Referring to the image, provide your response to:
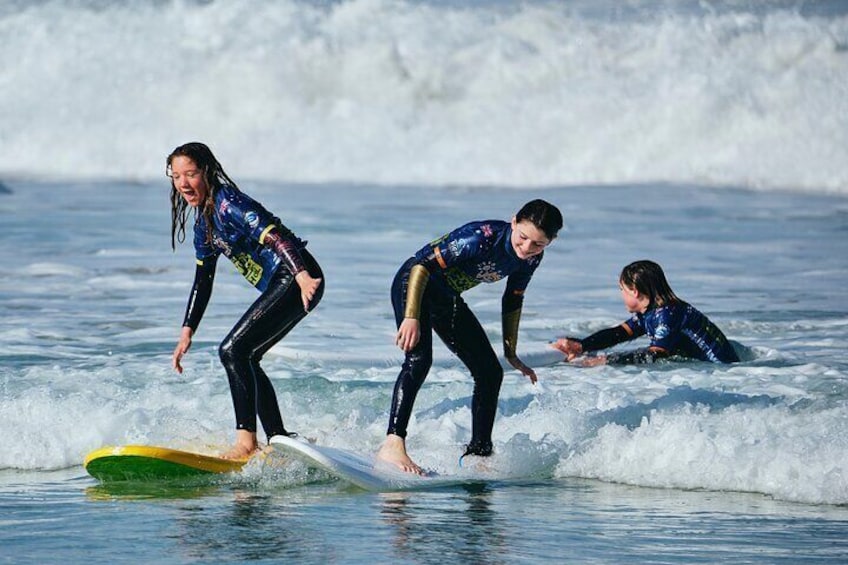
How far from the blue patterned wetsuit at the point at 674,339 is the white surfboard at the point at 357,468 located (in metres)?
3.04

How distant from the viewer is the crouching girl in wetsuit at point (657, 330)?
9477mm

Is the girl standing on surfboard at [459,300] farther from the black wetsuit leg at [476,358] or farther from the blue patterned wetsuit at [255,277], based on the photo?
the blue patterned wetsuit at [255,277]

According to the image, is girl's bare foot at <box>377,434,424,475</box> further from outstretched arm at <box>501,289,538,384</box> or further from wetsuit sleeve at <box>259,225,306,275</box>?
wetsuit sleeve at <box>259,225,306,275</box>

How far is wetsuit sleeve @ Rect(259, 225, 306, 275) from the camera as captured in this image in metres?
6.43

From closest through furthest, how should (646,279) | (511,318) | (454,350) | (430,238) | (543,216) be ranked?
(543,216) → (454,350) → (511,318) → (646,279) → (430,238)

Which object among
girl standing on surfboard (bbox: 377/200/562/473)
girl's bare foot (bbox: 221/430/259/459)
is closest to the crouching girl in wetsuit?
girl standing on surfboard (bbox: 377/200/562/473)

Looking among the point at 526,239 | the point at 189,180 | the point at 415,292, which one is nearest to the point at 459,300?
the point at 415,292

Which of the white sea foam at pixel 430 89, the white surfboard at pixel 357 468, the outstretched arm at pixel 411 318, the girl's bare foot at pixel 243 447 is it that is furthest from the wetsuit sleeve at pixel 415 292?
the white sea foam at pixel 430 89

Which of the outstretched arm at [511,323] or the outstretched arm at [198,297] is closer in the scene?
the outstretched arm at [198,297]

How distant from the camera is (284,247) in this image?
6.46 metres

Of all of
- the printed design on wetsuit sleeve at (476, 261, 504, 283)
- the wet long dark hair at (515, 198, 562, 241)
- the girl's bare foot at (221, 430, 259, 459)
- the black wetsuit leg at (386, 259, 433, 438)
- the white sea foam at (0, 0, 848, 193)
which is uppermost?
the white sea foam at (0, 0, 848, 193)

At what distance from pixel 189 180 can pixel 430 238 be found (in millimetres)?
10275

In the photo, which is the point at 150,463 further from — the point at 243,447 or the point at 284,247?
the point at 284,247

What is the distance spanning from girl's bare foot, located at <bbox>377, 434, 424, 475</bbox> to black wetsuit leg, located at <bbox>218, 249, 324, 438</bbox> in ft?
1.98
